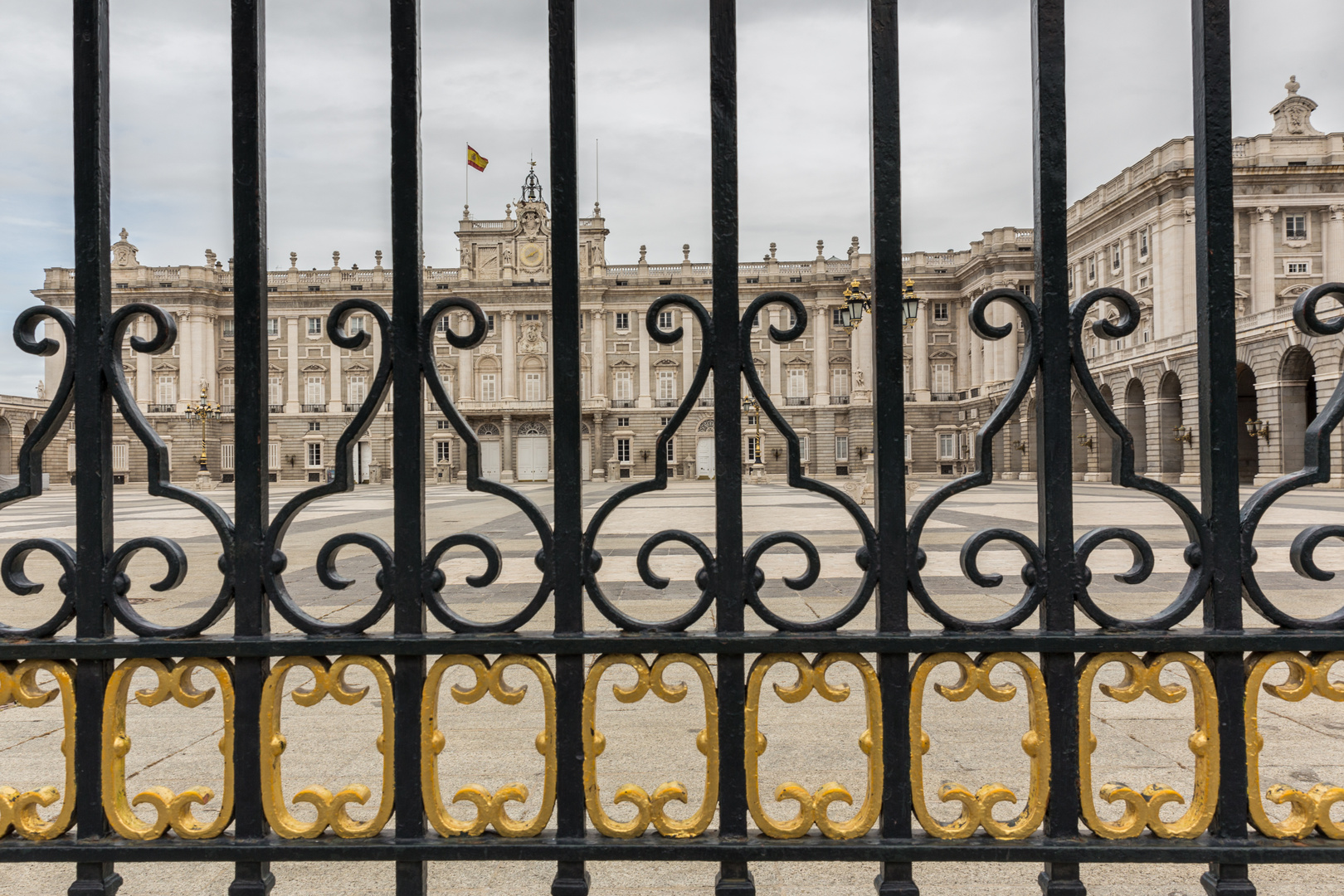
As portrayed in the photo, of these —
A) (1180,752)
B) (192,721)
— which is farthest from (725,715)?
(192,721)

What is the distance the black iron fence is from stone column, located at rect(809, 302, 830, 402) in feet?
162

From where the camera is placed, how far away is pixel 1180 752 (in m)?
2.40

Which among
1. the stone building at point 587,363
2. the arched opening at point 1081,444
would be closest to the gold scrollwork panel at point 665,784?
the arched opening at point 1081,444

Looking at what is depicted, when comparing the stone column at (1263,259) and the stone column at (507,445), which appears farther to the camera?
the stone column at (507,445)

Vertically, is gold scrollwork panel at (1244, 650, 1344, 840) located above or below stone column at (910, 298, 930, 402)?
below

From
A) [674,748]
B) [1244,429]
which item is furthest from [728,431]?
[1244,429]

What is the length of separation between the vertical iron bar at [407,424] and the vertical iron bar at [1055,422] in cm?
103

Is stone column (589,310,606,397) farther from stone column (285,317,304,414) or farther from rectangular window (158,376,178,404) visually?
rectangular window (158,376,178,404)

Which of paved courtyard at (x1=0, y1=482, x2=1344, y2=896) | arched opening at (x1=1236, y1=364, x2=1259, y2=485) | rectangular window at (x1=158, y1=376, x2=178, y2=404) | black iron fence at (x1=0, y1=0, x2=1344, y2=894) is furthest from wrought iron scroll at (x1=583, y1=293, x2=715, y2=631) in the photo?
rectangular window at (x1=158, y1=376, x2=178, y2=404)

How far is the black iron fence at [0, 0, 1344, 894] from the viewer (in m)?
1.31

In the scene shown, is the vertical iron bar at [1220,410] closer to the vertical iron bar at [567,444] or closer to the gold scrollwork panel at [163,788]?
the vertical iron bar at [567,444]

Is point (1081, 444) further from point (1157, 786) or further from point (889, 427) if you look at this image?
point (889, 427)

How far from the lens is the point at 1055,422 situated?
1363mm

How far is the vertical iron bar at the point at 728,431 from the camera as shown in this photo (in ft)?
4.37
